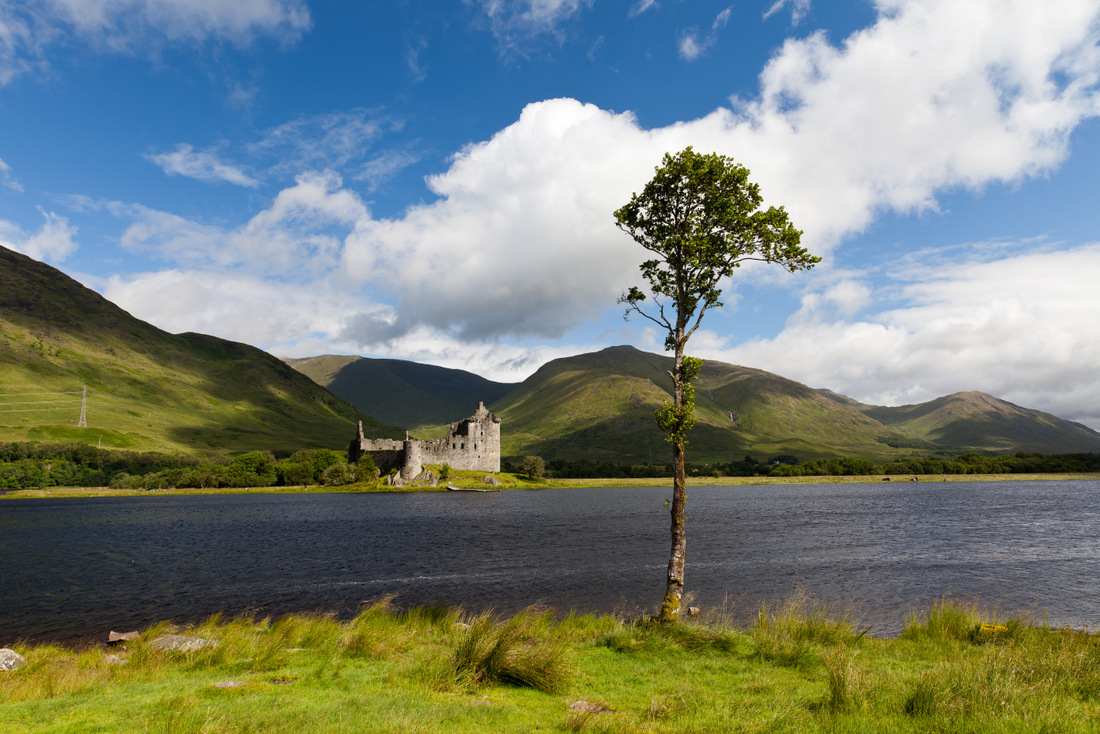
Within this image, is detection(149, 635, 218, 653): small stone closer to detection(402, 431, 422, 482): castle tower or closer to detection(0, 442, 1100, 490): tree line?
detection(402, 431, 422, 482): castle tower

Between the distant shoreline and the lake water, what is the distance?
4910 centimetres

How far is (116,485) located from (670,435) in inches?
5946

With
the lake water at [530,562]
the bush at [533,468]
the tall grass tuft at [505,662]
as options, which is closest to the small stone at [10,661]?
the lake water at [530,562]

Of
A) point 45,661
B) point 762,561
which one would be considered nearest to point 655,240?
point 45,661

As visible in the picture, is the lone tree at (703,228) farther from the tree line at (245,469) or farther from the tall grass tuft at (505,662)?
the tree line at (245,469)

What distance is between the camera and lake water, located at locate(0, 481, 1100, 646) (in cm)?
2689

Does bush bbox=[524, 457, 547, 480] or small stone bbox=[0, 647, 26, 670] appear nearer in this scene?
small stone bbox=[0, 647, 26, 670]

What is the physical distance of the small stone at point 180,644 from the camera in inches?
616

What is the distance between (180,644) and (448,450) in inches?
4334

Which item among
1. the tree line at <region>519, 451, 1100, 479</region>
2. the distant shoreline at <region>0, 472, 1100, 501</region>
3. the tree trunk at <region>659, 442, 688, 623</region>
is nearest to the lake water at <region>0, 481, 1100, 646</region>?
the tree trunk at <region>659, 442, 688, 623</region>

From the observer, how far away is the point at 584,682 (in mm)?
11898

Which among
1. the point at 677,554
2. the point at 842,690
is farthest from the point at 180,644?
the point at 842,690

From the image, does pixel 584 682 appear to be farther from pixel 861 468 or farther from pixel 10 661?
pixel 861 468

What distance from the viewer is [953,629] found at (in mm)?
16453
